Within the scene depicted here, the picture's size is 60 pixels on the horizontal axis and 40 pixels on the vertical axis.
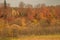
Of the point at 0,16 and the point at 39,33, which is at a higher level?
the point at 0,16

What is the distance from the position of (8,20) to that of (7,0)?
33 centimetres

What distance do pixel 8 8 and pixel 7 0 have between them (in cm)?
13

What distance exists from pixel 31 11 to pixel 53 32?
1.70ft

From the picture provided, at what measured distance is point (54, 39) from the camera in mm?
2514

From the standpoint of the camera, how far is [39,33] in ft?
8.21

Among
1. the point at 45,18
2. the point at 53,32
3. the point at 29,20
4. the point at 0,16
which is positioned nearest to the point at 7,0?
the point at 0,16

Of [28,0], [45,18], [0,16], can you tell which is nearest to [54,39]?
[45,18]

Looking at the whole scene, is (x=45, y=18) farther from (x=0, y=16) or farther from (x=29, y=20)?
(x=0, y=16)

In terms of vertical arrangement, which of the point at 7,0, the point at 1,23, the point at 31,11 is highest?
the point at 7,0

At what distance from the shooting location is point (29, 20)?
2510 mm

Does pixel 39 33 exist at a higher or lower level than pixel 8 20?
lower

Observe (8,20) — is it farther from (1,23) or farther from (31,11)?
(31,11)

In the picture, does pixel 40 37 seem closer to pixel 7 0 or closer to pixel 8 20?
pixel 8 20

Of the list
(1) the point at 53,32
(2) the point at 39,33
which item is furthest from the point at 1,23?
(1) the point at 53,32
